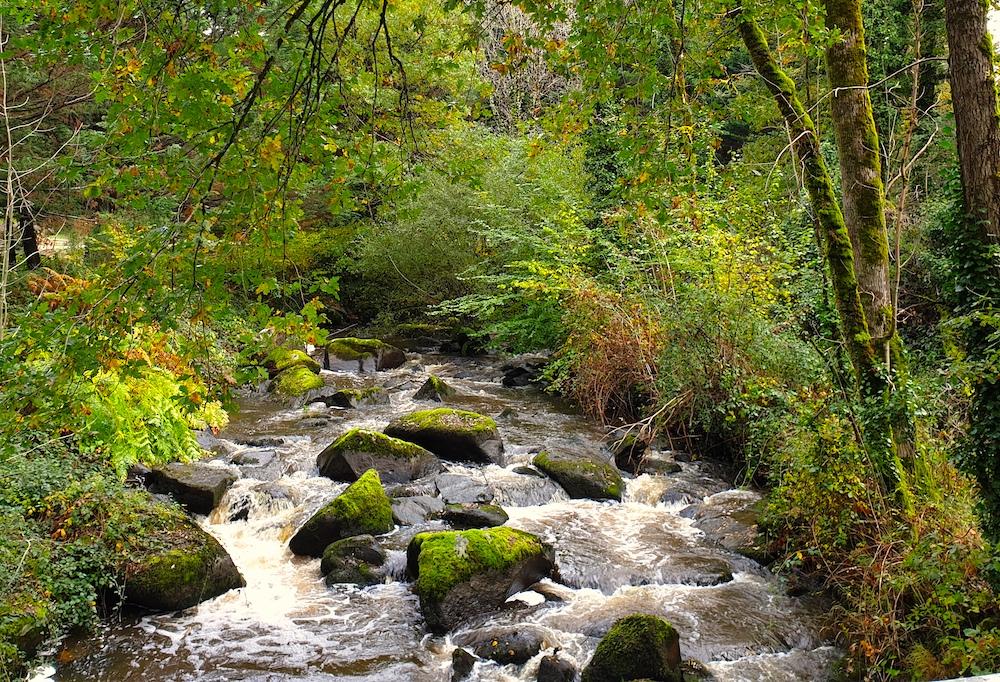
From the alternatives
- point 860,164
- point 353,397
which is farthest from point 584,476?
point 353,397

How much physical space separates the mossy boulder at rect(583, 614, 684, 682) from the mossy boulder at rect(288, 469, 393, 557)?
353 centimetres

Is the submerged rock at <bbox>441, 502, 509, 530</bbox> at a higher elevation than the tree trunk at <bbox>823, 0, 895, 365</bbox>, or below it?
below

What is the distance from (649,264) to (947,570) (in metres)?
7.57

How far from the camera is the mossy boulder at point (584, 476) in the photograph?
10.2 metres

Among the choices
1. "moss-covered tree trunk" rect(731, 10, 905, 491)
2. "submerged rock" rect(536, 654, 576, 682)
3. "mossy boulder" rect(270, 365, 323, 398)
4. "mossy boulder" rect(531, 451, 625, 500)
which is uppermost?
"moss-covered tree trunk" rect(731, 10, 905, 491)

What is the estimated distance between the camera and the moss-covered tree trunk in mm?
6797

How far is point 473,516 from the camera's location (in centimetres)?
900

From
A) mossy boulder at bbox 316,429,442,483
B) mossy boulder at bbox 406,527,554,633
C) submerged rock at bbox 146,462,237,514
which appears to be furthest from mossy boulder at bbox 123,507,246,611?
mossy boulder at bbox 316,429,442,483

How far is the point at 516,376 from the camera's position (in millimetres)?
17094

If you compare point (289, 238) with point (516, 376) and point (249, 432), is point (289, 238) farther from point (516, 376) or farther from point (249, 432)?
point (516, 376)

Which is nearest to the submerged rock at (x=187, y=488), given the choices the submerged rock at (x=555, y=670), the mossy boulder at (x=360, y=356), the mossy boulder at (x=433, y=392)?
the submerged rock at (x=555, y=670)

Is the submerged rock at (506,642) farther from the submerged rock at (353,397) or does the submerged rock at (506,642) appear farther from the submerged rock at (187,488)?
the submerged rock at (353,397)

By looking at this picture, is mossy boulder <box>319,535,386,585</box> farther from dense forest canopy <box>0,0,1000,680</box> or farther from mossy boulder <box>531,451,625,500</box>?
mossy boulder <box>531,451,625,500</box>

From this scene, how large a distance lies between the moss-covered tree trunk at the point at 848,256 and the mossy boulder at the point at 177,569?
6287 millimetres
